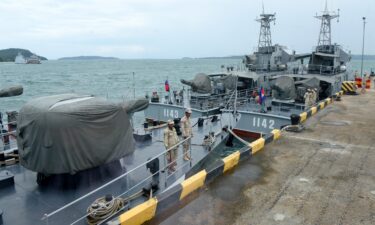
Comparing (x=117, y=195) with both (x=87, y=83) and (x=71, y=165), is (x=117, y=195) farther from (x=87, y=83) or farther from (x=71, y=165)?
(x=87, y=83)

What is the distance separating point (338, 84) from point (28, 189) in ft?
76.9

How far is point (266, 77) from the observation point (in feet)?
79.4

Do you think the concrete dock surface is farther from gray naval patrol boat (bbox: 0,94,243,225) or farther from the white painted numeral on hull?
the white painted numeral on hull

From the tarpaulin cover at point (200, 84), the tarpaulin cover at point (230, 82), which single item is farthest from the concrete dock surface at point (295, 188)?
the tarpaulin cover at point (230, 82)

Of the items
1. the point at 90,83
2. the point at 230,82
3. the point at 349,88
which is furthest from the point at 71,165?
the point at 90,83

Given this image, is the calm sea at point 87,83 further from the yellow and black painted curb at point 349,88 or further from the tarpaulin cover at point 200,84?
the yellow and black painted curb at point 349,88

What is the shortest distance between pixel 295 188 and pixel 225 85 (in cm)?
1643

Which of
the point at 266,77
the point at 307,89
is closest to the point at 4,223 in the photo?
the point at 307,89

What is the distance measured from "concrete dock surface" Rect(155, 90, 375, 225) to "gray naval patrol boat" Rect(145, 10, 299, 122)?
6.40 meters

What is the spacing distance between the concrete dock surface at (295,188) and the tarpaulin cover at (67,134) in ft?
7.71

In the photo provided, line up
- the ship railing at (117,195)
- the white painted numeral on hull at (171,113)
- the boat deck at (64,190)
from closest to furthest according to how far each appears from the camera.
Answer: the ship railing at (117,195), the boat deck at (64,190), the white painted numeral on hull at (171,113)

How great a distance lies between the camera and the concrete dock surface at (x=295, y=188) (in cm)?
488

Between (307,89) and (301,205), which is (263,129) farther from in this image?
(301,205)

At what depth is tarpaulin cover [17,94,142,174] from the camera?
19.7 ft
